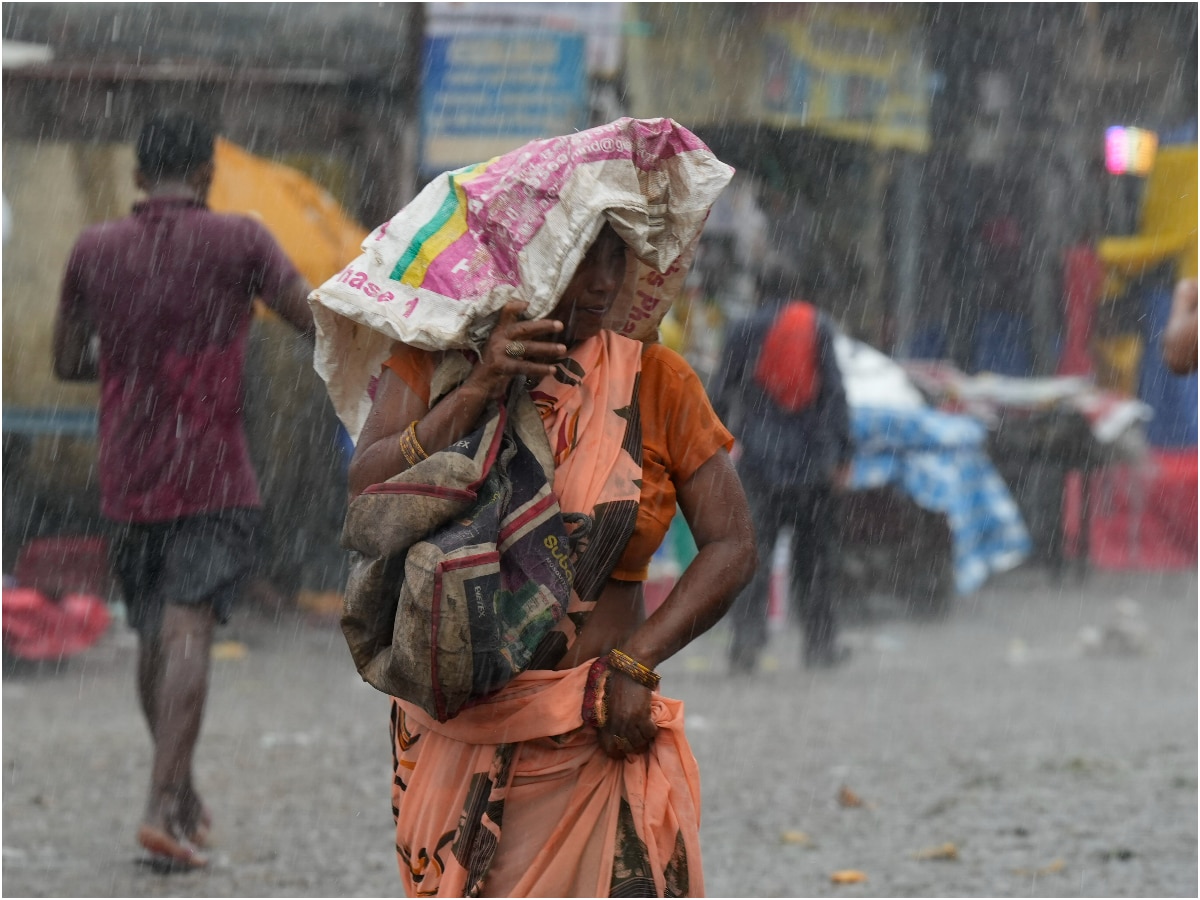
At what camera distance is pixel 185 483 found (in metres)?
4.79

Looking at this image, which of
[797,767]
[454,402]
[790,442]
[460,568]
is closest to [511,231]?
[454,402]

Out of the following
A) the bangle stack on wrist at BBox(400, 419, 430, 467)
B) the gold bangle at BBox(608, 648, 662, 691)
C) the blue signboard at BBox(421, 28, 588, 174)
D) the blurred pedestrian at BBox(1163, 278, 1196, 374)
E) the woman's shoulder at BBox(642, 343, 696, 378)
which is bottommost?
the gold bangle at BBox(608, 648, 662, 691)

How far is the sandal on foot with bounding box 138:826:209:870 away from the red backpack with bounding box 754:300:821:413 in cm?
444

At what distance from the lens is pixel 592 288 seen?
8.80 ft

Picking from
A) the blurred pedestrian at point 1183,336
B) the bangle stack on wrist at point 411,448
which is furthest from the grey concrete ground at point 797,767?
the bangle stack on wrist at point 411,448

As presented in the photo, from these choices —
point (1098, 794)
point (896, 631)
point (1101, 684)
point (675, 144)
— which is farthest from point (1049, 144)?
point (675, 144)

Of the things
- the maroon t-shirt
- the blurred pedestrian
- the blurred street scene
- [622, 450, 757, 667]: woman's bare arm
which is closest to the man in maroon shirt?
the maroon t-shirt

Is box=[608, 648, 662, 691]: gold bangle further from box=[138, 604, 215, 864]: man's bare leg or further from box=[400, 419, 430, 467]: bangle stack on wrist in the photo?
box=[138, 604, 215, 864]: man's bare leg

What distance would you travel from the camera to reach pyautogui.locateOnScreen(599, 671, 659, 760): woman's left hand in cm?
265

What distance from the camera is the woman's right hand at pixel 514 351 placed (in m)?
2.54

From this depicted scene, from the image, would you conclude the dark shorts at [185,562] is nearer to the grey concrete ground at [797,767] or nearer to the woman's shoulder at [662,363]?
the grey concrete ground at [797,767]

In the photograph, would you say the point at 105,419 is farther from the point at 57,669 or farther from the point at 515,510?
the point at 57,669

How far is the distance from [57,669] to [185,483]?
3.47 metres

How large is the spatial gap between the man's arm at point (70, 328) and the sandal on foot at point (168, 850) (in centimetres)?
142
